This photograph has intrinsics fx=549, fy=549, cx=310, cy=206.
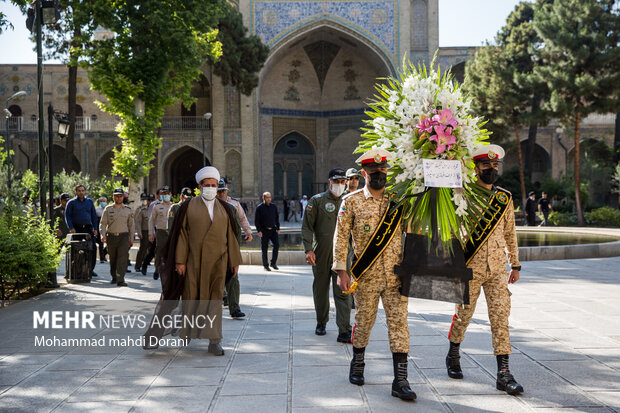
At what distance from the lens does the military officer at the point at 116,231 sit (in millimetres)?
9062

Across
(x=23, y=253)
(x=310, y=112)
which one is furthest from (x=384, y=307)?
(x=310, y=112)

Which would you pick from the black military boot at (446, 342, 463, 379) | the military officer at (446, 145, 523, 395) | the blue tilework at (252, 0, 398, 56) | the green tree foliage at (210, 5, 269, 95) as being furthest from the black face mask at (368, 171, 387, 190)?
the blue tilework at (252, 0, 398, 56)

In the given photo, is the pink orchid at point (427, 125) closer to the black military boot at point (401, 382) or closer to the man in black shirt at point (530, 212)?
the black military boot at point (401, 382)

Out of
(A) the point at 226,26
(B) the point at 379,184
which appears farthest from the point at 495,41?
(B) the point at 379,184

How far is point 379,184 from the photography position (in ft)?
12.6

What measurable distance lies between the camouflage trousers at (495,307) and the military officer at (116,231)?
6.46 m

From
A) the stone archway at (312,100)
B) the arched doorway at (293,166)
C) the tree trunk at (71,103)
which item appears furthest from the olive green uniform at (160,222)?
the arched doorway at (293,166)

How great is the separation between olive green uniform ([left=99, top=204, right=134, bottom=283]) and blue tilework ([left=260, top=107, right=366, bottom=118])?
24.6 metres

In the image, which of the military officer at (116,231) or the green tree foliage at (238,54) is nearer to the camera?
the military officer at (116,231)

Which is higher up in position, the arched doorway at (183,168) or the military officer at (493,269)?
the arched doorway at (183,168)

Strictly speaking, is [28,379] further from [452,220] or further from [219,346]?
[452,220]

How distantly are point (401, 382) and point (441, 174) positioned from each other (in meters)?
1.36

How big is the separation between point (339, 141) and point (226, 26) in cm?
1119

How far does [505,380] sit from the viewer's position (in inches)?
143
